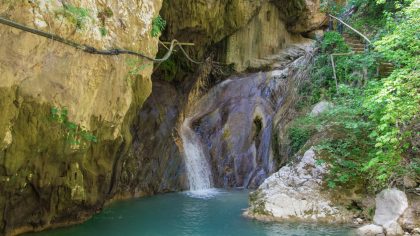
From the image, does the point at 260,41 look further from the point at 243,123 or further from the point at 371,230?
the point at 371,230

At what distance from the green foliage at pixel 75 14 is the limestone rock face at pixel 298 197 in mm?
5350

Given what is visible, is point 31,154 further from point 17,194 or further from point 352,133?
point 352,133

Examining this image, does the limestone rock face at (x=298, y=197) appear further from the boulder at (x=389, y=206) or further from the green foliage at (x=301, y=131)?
the green foliage at (x=301, y=131)

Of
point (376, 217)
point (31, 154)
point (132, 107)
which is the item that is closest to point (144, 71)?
point (132, 107)

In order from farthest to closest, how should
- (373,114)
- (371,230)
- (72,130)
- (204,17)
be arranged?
(204,17)
(373,114)
(371,230)
(72,130)

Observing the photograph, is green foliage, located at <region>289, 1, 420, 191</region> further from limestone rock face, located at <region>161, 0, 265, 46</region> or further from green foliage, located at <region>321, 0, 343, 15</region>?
green foliage, located at <region>321, 0, 343, 15</region>

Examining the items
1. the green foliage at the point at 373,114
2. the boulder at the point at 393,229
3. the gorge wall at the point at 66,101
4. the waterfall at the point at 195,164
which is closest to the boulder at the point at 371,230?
the boulder at the point at 393,229

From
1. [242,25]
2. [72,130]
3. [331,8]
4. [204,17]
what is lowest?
[72,130]

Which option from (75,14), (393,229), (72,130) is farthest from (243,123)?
(75,14)

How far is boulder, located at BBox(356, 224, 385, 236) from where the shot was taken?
24.7 feet

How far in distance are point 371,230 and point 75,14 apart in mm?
6521

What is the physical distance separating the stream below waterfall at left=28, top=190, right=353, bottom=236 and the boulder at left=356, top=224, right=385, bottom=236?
0.67ft

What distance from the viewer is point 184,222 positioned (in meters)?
9.12

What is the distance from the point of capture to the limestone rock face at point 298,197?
8.77m
